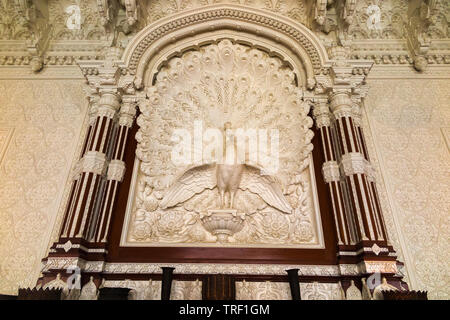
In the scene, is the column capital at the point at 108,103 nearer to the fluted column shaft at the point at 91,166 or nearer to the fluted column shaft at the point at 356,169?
the fluted column shaft at the point at 91,166

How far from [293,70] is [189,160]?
104 inches

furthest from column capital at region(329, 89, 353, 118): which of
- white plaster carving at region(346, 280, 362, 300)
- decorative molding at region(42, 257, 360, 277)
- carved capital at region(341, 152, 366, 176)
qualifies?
white plaster carving at region(346, 280, 362, 300)

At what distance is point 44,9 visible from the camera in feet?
19.5

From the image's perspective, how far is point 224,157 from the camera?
4617 millimetres

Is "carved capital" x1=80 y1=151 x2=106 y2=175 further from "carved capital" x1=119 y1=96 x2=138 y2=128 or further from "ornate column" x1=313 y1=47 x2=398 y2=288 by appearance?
"ornate column" x1=313 y1=47 x2=398 y2=288

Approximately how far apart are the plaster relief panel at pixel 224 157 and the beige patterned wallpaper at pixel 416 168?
1.31 m

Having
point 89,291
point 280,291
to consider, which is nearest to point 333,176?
point 280,291

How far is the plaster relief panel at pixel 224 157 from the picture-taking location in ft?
14.3

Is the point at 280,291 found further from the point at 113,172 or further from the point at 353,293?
the point at 113,172

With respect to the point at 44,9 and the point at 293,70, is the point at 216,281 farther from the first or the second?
the point at 44,9

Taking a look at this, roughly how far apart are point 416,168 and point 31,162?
662cm

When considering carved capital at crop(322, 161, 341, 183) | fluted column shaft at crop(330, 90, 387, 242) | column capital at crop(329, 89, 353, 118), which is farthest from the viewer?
column capital at crop(329, 89, 353, 118)

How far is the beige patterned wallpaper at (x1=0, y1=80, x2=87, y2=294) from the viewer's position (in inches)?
169

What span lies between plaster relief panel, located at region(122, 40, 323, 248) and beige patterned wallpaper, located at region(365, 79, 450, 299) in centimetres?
131
